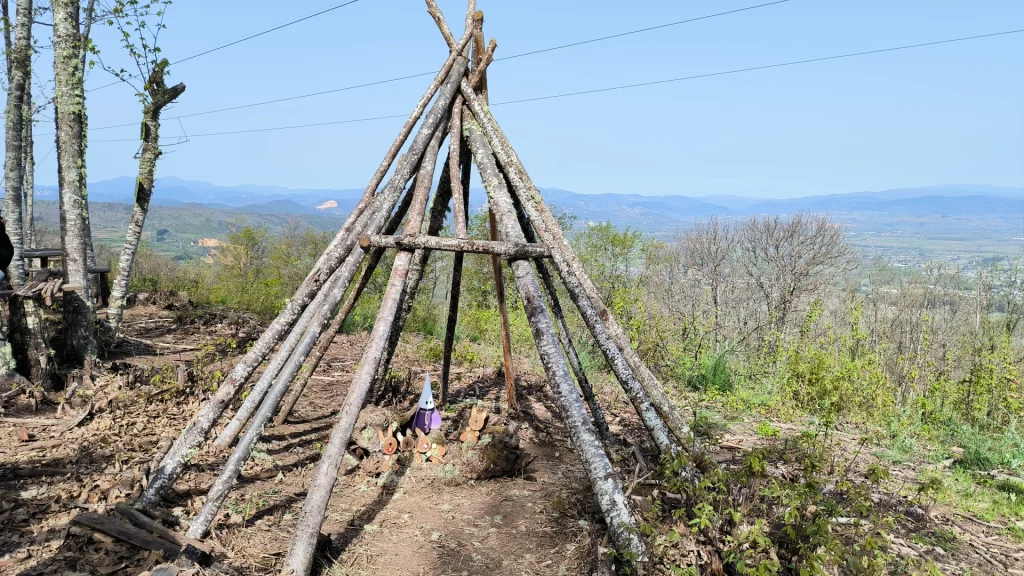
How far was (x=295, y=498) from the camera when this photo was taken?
4246mm

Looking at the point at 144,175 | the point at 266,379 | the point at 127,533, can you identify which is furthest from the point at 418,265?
the point at 144,175

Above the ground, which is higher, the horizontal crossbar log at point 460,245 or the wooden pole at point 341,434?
the horizontal crossbar log at point 460,245

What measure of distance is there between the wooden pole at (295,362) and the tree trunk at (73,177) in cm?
402

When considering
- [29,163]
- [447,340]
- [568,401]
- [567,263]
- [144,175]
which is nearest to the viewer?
[568,401]

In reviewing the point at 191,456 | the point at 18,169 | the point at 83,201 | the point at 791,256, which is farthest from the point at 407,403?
the point at 791,256

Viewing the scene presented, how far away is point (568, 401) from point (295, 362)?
2022 mm

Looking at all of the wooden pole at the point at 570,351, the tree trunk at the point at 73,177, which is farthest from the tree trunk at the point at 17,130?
the wooden pole at the point at 570,351

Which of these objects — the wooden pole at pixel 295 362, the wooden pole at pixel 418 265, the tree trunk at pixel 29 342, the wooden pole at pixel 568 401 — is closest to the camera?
the wooden pole at pixel 568 401

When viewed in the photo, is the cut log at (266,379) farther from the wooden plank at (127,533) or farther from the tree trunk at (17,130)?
the tree trunk at (17,130)

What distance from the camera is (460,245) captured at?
13.7ft

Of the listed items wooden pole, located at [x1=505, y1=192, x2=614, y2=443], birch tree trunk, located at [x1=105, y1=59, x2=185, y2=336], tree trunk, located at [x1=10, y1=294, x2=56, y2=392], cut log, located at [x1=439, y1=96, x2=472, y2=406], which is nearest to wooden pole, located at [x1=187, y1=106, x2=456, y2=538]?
cut log, located at [x1=439, y1=96, x2=472, y2=406]

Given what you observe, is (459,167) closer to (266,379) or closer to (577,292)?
(577,292)

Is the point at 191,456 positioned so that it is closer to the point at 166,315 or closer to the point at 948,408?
the point at 166,315

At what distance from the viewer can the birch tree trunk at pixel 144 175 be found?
7426mm
